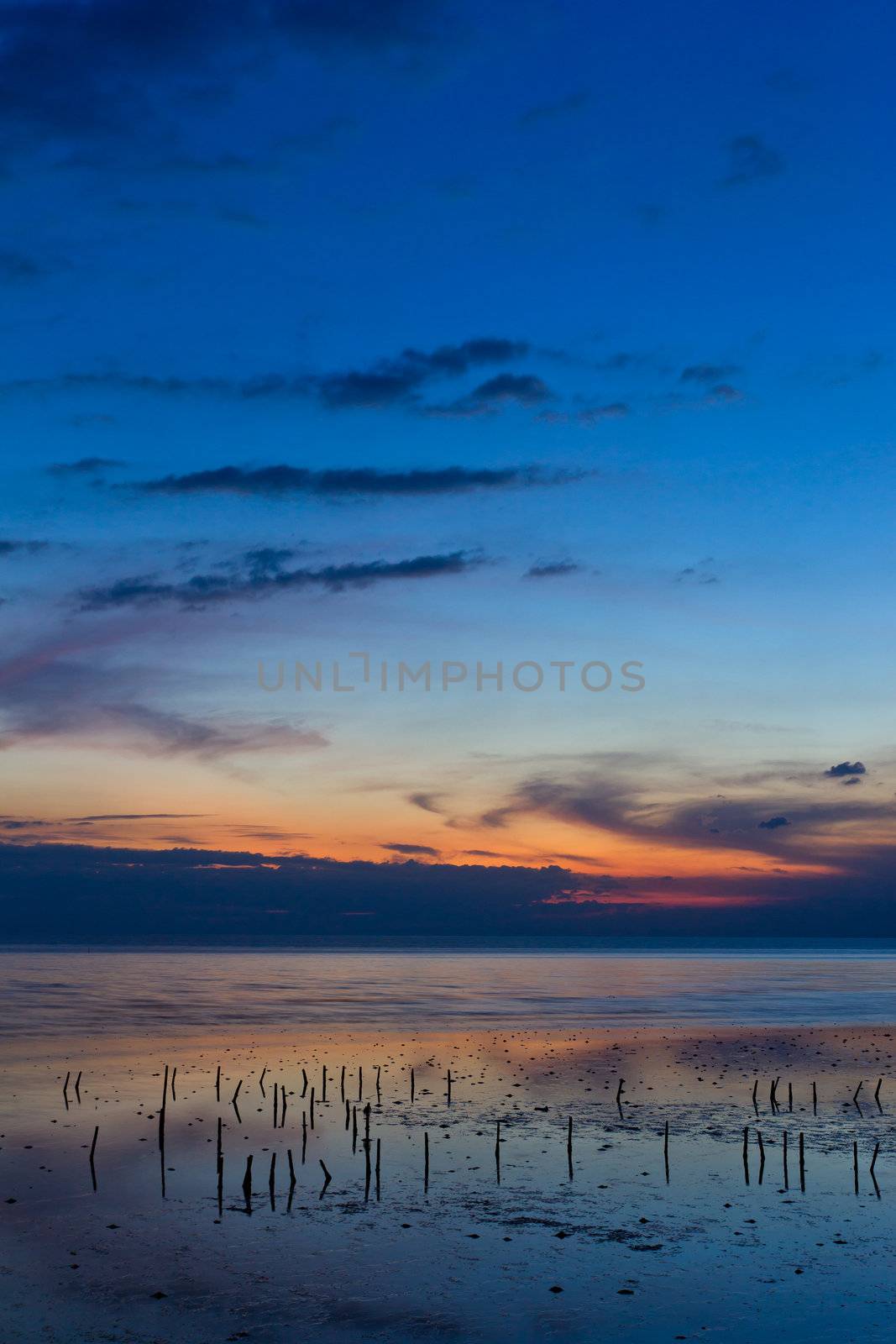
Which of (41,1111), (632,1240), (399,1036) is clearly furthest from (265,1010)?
(632,1240)

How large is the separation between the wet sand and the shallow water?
0.08 m

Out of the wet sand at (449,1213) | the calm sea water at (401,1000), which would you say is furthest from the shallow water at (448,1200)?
the calm sea water at (401,1000)

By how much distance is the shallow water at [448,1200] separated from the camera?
2067 centimetres

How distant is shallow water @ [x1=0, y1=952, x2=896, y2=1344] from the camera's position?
20.7 meters

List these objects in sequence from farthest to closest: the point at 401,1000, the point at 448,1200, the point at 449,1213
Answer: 1. the point at 401,1000
2. the point at 448,1200
3. the point at 449,1213

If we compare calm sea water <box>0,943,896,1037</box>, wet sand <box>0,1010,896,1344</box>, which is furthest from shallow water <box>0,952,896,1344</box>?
calm sea water <box>0,943,896,1037</box>

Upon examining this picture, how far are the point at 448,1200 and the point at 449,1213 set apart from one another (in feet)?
3.77

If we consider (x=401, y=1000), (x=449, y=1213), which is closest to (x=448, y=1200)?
(x=449, y=1213)

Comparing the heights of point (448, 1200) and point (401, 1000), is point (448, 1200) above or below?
above

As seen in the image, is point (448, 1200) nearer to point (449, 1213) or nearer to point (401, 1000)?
point (449, 1213)

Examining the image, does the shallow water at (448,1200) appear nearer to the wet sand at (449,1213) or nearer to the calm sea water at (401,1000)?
the wet sand at (449,1213)

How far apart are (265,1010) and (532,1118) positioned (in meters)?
68.6

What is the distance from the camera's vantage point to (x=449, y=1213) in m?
26.8

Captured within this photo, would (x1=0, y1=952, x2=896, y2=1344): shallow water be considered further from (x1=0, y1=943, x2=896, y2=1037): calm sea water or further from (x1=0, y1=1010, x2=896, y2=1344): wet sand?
(x1=0, y1=943, x2=896, y2=1037): calm sea water
